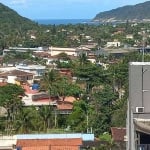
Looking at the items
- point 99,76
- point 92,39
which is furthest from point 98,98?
point 92,39

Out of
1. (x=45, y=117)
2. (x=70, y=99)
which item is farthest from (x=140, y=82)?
(x=70, y=99)

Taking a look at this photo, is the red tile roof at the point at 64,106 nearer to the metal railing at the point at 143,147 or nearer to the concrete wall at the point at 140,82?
the concrete wall at the point at 140,82

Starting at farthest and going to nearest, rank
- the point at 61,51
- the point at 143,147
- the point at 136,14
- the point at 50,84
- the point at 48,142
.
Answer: the point at 136,14
the point at 61,51
the point at 50,84
the point at 48,142
the point at 143,147

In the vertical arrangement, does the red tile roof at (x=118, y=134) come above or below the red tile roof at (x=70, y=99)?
above

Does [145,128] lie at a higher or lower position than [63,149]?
higher

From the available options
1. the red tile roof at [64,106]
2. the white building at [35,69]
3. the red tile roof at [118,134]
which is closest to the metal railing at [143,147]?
the red tile roof at [118,134]

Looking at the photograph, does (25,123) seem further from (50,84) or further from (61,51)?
(61,51)

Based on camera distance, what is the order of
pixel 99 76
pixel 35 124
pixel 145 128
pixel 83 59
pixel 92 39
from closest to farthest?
1. pixel 145 128
2. pixel 35 124
3. pixel 99 76
4. pixel 83 59
5. pixel 92 39

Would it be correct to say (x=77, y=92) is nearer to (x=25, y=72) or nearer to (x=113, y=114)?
(x=113, y=114)

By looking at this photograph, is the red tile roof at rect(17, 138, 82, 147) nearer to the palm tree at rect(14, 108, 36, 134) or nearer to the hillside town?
the hillside town

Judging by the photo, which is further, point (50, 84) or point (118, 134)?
point (50, 84)

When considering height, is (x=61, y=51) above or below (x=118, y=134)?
below
